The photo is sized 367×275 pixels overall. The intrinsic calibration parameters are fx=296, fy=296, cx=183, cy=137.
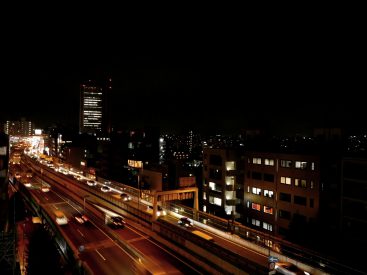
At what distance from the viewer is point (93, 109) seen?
172 metres

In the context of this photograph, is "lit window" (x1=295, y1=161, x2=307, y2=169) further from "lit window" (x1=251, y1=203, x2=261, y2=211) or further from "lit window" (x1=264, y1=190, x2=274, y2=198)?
"lit window" (x1=251, y1=203, x2=261, y2=211)

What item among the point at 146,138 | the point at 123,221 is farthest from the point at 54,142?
the point at 123,221

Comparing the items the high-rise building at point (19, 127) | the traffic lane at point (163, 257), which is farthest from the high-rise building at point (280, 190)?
the high-rise building at point (19, 127)

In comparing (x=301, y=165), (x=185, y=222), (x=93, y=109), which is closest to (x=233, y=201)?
(x=301, y=165)

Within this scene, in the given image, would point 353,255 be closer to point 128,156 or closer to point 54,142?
point 128,156

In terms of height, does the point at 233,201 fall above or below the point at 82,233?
above

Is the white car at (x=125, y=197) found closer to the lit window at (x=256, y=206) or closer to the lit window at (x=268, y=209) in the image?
the lit window at (x=256, y=206)

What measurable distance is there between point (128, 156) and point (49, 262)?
49026 mm

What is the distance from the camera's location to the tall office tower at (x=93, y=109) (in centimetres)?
16925

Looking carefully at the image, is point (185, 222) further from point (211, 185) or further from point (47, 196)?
point (47, 196)

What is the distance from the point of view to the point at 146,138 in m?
88.9

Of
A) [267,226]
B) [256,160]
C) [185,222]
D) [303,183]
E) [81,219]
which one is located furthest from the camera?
[256,160]

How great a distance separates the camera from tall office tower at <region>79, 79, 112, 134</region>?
169250 millimetres

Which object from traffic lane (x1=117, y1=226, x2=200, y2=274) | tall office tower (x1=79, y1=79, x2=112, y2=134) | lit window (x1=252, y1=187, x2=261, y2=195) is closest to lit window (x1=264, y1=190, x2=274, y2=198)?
lit window (x1=252, y1=187, x2=261, y2=195)
